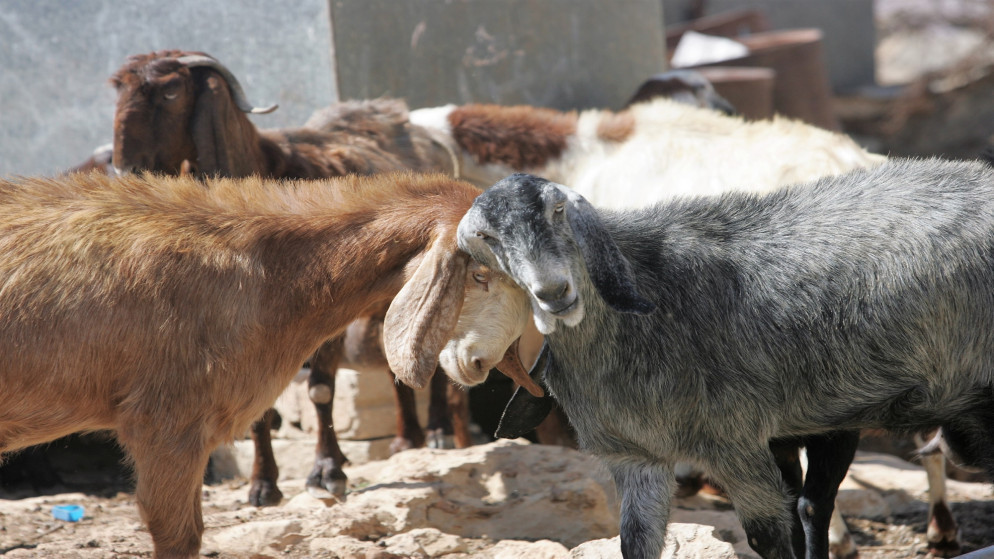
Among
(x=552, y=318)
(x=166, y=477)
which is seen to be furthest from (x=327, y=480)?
(x=552, y=318)

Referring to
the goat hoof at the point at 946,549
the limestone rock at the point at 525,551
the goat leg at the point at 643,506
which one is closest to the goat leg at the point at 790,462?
the goat leg at the point at 643,506

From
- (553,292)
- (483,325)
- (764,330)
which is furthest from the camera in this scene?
(483,325)

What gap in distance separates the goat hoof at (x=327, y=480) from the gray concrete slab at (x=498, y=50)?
2.39 meters

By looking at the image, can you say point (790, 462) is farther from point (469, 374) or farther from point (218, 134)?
point (218, 134)

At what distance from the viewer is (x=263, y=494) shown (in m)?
4.87

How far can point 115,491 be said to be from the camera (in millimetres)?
5773

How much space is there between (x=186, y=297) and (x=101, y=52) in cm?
327

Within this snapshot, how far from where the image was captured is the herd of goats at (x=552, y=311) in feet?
9.66

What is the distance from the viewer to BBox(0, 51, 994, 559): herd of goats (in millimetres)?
2943

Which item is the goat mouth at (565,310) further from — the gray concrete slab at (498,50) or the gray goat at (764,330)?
the gray concrete slab at (498,50)

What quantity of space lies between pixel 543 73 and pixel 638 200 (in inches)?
84.6

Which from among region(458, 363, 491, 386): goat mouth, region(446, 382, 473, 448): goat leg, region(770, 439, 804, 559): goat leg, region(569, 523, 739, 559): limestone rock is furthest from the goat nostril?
region(446, 382, 473, 448): goat leg

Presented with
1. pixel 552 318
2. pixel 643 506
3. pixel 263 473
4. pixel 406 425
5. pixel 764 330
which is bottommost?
pixel 406 425

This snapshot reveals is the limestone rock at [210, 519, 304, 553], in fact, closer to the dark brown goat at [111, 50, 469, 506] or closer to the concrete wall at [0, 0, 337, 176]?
the dark brown goat at [111, 50, 469, 506]
